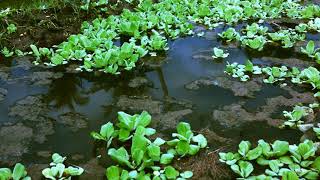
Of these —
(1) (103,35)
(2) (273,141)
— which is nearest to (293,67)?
(2) (273,141)

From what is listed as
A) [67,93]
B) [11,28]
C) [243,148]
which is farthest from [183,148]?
[11,28]

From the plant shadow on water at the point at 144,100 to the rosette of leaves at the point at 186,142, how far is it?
15cm

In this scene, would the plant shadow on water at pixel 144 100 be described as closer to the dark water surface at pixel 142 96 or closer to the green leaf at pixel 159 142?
the dark water surface at pixel 142 96

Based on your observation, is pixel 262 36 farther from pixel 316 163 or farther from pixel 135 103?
pixel 316 163

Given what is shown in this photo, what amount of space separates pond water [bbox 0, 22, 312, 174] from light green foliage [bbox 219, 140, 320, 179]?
284mm

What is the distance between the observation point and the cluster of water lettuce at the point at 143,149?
8.95ft

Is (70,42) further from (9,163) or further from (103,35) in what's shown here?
(9,163)

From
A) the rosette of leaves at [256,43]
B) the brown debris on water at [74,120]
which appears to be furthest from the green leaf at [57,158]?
the rosette of leaves at [256,43]

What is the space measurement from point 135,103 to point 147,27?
86.0 inches

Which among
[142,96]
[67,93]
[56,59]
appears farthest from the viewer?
[56,59]

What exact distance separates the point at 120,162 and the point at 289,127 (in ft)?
4.95

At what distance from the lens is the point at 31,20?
6234 millimetres

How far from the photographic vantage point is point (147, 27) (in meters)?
5.81

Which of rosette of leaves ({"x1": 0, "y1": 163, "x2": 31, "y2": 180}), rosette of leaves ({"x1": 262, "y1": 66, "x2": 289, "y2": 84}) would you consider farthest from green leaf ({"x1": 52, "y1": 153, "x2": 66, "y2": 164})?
rosette of leaves ({"x1": 262, "y1": 66, "x2": 289, "y2": 84})
